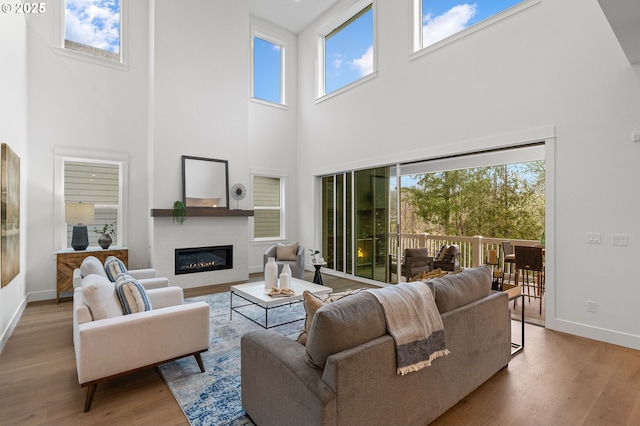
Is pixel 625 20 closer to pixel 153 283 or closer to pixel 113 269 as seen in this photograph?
pixel 113 269

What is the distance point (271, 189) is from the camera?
24.5 feet

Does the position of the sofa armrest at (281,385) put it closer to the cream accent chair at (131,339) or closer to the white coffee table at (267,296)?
the cream accent chair at (131,339)

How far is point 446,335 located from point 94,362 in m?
2.30

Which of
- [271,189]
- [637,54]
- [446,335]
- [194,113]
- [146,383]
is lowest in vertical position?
[146,383]

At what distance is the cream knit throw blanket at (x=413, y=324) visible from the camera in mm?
1726

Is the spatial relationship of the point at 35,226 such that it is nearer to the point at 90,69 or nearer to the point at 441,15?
the point at 90,69

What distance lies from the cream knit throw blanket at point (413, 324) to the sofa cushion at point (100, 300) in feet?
6.28

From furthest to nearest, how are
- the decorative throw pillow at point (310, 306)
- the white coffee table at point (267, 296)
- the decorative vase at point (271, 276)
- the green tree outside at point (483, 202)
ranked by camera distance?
the green tree outside at point (483, 202)
the decorative vase at point (271, 276)
the white coffee table at point (267, 296)
the decorative throw pillow at point (310, 306)

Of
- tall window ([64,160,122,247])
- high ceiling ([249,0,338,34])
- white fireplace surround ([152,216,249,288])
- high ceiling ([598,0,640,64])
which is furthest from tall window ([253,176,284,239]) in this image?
high ceiling ([598,0,640,64])

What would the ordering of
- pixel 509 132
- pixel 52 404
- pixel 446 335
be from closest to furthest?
pixel 446 335 → pixel 52 404 → pixel 509 132

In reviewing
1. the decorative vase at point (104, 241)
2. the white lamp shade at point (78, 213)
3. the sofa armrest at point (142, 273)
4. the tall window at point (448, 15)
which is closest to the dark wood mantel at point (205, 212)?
the decorative vase at point (104, 241)

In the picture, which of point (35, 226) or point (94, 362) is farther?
point (35, 226)

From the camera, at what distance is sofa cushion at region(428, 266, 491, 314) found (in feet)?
6.98

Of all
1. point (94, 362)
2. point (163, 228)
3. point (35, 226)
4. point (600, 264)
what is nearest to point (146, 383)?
point (94, 362)
